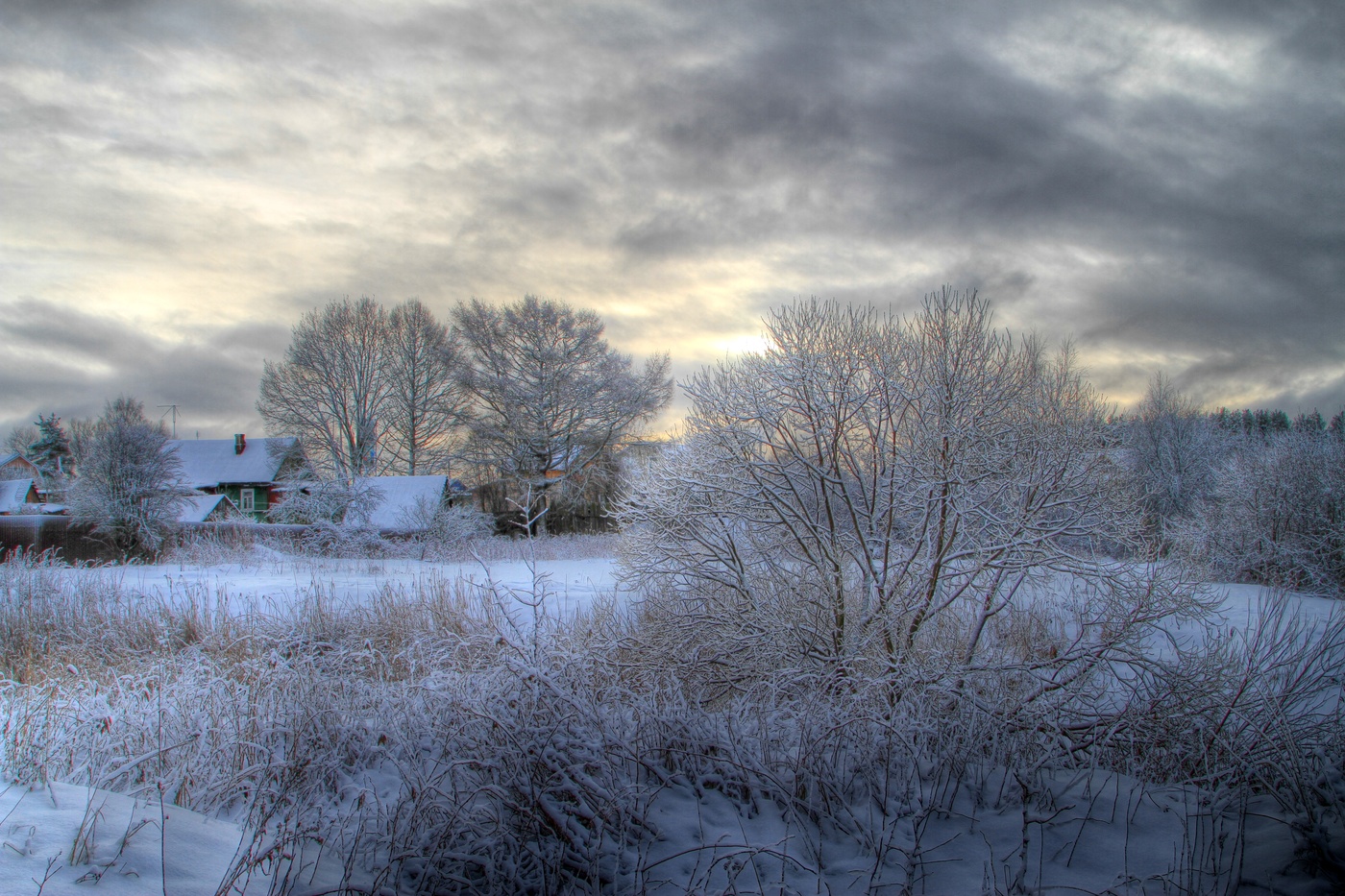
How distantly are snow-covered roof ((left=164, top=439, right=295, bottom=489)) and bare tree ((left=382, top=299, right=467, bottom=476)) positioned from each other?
9.17 m

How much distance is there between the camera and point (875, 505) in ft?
24.3

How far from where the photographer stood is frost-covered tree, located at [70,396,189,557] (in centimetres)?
1633

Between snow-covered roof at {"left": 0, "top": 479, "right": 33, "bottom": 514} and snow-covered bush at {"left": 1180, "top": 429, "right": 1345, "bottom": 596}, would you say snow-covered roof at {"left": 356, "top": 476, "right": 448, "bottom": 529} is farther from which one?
snow-covered bush at {"left": 1180, "top": 429, "right": 1345, "bottom": 596}

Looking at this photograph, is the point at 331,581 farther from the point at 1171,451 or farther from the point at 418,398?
the point at 1171,451

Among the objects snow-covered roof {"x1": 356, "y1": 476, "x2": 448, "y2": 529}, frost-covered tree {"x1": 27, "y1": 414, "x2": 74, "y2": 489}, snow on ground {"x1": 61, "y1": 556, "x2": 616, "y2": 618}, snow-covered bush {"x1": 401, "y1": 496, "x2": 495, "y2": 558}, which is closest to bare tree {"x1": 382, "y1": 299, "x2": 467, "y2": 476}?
snow-covered roof {"x1": 356, "y1": 476, "x2": 448, "y2": 529}

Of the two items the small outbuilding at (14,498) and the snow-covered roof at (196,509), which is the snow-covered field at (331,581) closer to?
the snow-covered roof at (196,509)

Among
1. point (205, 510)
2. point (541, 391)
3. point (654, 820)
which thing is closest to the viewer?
point (654, 820)

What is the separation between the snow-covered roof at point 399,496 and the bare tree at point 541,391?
3942mm

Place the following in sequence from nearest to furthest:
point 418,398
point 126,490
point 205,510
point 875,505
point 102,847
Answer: point 102,847
point 875,505
point 126,490
point 205,510
point 418,398

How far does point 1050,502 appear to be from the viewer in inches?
283

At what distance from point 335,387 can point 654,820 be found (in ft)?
95.3

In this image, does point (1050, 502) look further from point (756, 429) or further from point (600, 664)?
point (600, 664)

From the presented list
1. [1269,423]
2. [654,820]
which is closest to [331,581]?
[654,820]

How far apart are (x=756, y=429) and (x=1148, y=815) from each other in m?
4.82
